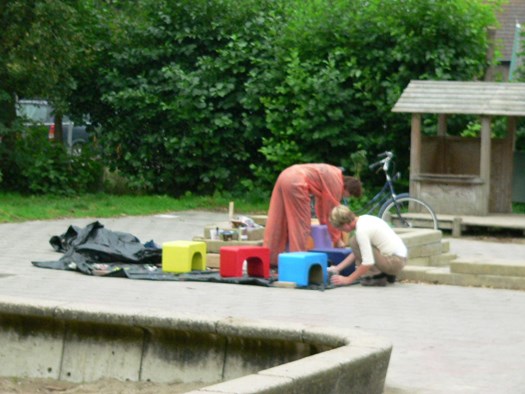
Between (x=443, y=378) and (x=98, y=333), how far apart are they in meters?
2.15

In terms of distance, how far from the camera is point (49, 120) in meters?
33.7

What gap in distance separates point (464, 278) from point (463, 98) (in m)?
7.31

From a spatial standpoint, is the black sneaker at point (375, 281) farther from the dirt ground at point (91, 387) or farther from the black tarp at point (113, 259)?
the dirt ground at point (91, 387)

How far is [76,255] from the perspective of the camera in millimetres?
14188

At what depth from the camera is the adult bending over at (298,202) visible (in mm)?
13602

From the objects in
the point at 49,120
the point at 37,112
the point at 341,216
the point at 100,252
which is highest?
the point at 37,112

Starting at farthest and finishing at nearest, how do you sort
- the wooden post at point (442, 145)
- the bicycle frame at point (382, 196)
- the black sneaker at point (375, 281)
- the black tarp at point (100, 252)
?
the wooden post at point (442, 145) < the bicycle frame at point (382, 196) < the black tarp at point (100, 252) < the black sneaker at point (375, 281)

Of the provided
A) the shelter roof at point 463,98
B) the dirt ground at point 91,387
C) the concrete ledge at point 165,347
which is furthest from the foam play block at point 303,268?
the shelter roof at point 463,98

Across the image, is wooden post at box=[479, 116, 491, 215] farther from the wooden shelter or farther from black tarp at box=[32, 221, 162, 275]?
black tarp at box=[32, 221, 162, 275]

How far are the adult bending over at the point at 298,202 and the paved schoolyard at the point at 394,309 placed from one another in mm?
1231

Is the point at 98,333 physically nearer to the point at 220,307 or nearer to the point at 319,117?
the point at 220,307

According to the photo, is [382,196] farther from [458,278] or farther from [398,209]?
[458,278]

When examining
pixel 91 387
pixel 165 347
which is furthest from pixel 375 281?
pixel 91 387

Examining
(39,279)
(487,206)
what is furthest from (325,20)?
(39,279)
